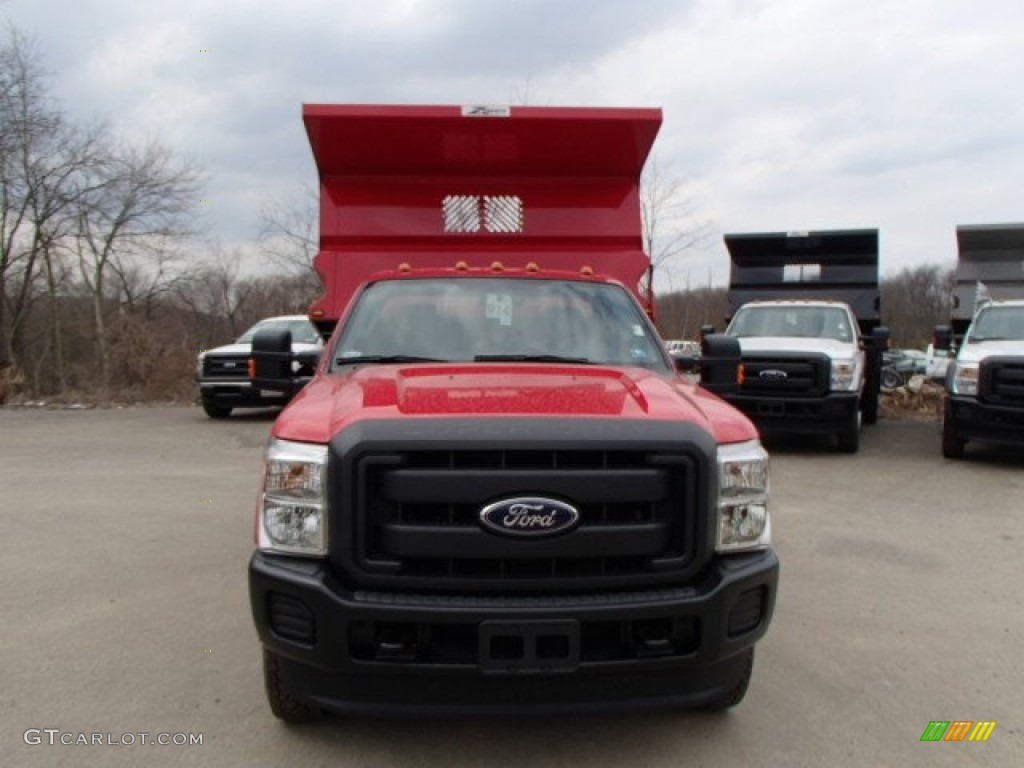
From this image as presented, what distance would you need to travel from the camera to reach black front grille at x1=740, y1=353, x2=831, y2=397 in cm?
990

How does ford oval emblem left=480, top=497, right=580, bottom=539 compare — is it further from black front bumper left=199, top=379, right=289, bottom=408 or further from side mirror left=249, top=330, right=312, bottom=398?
black front bumper left=199, top=379, right=289, bottom=408

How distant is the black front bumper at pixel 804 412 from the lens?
9.88 m

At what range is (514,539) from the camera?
2.56m

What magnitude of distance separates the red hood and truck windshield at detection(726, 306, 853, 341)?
8.45 metres

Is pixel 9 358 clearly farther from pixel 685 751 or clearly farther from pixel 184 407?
pixel 685 751

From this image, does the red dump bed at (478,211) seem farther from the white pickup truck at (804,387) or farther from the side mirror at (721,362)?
the white pickup truck at (804,387)

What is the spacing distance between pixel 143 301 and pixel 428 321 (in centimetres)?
3472

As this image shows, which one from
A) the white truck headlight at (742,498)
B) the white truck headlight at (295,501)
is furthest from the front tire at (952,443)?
the white truck headlight at (295,501)

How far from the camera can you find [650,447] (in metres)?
2.61

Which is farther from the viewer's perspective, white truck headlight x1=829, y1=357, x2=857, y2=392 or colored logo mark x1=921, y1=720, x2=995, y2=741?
white truck headlight x1=829, y1=357, x2=857, y2=392

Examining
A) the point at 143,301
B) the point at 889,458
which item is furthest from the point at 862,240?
the point at 143,301

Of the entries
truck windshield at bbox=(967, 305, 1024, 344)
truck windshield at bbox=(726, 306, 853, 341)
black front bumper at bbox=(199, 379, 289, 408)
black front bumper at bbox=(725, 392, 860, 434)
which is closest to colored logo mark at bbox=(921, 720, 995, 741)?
black front bumper at bbox=(725, 392, 860, 434)

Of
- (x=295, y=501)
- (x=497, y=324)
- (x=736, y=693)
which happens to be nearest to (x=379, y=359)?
(x=497, y=324)

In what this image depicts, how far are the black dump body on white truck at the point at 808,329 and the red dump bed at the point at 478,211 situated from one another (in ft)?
8.92
